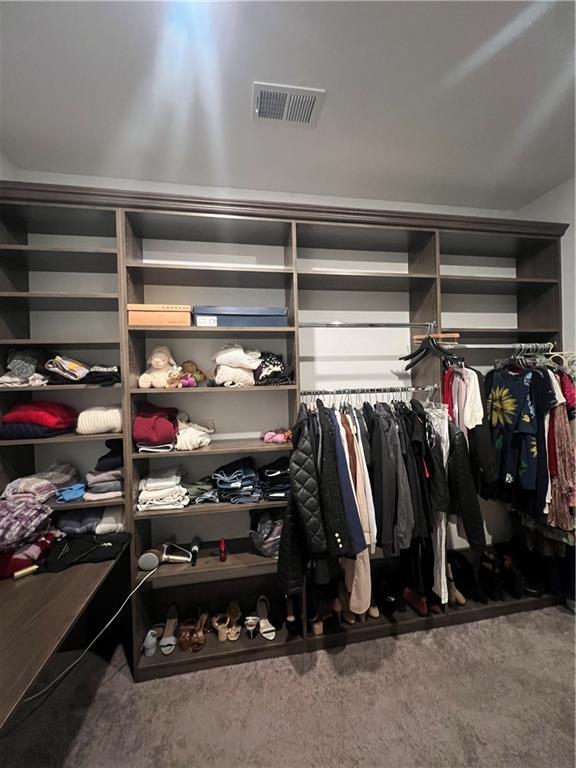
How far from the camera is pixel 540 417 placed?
1722 millimetres

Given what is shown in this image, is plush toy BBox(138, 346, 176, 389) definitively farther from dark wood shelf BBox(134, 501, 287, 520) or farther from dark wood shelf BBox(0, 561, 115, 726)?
dark wood shelf BBox(0, 561, 115, 726)

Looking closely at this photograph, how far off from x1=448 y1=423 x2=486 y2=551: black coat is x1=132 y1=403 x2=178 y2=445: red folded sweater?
153 cm

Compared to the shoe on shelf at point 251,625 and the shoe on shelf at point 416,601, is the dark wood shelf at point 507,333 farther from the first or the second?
the shoe on shelf at point 251,625

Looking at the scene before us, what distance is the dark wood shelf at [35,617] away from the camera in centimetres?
85

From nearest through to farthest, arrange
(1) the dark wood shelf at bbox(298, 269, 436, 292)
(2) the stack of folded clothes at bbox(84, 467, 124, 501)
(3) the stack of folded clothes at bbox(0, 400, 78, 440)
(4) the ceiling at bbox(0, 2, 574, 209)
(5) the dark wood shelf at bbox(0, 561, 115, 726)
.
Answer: (5) the dark wood shelf at bbox(0, 561, 115, 726) < (4) the ceiling at bbox(0, 2, 574, 209) < (3) the stack of folded clothes at bbox(0, 400, 78, 440) < (2) the stack of folded clothes at bbox(84, 467, 124, 501) < (1) the dark wood shelf at bbox(298, 269, 436, 292)

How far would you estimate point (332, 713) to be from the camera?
53.2 inches

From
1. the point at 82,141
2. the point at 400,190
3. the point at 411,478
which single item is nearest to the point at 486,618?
the point at 411,478

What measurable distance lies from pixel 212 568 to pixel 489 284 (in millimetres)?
2557

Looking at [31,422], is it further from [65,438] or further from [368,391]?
[368,391]

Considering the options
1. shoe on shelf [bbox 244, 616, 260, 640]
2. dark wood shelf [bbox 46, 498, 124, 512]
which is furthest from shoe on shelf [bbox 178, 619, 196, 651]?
dark wood shelf [bbox 46, 498, 124, 512]

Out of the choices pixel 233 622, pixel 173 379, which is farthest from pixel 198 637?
pixel 173 379

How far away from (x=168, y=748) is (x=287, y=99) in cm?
284

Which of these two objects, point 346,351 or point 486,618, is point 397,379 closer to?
point 346,351

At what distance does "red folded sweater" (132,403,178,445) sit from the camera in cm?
159
